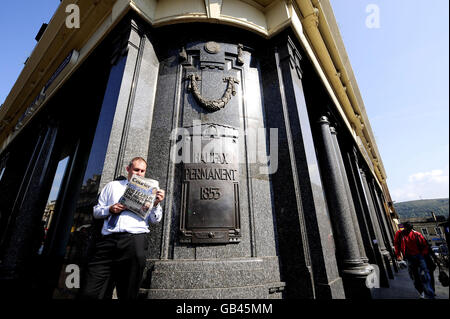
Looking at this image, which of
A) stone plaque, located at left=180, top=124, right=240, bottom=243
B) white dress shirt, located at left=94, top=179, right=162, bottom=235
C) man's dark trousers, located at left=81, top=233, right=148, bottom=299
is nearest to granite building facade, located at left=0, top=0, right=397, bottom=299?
stone plaque, located at left=180, top=124, right=240, bottom=243

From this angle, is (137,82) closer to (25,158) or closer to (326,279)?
(326,279)

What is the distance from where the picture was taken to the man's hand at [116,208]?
2.48 metres

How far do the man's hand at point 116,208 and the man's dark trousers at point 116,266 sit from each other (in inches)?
11.5

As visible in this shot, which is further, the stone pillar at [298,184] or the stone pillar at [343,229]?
the stone pillar at [343,229]

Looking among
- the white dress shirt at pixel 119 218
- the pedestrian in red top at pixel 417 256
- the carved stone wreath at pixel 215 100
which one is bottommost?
the pedestrian in red top at pixel 417 256

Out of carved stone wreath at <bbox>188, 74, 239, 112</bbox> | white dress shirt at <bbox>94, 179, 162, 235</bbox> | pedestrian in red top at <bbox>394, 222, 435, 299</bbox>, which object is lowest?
pedestrian in red top at <bbox>394, 222, 435, 299</bbox>

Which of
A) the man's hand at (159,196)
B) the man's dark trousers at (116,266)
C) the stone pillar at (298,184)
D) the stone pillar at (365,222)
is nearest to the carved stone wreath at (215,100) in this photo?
the stone pillar at (298,184)

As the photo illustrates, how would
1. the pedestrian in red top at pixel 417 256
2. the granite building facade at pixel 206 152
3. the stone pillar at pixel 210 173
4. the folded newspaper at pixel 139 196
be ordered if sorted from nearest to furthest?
the folded newspaper at pixel 139 196, the stone pillar at pixel 210 173, the granite building facade at pixel 206 152, the pedestrian in red top at pixel 417 256

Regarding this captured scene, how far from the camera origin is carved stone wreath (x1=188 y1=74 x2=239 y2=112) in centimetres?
455

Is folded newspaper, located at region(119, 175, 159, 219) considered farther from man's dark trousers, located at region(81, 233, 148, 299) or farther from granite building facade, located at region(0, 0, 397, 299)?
granite building facade, located at region(0, 0, 397, 299)

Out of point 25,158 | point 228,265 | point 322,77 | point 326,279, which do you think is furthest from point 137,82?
point 25,158

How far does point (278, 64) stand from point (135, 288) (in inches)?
226

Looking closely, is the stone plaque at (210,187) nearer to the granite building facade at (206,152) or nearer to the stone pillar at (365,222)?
the granite building facade at (206,152)

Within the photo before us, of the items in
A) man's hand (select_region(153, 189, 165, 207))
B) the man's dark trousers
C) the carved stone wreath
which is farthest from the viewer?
the carved stone wreath
